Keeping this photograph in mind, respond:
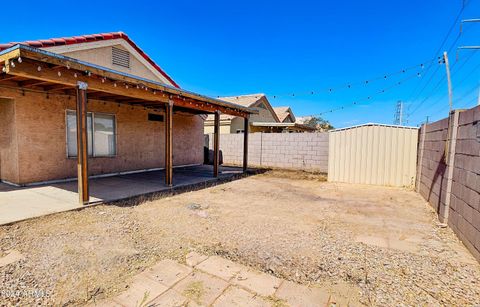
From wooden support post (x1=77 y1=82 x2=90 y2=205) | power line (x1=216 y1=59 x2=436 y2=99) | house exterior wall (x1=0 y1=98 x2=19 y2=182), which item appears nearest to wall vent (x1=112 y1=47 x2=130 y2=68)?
house exterior wall (x1=0 y1=98 x2=19 y2=182)

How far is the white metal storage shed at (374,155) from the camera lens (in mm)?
7553

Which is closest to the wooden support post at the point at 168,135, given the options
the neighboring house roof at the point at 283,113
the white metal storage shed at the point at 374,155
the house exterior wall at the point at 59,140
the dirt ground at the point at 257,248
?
the dirt ground at the point at 257,248

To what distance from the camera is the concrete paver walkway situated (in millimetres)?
2057

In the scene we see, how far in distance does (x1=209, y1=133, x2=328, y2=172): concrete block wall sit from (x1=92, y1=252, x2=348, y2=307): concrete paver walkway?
28.2 feet

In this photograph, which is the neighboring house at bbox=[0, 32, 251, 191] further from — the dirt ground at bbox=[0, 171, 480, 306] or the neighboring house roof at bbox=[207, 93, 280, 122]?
the neighboring house roof at bbox=[207, 93, 280, 122]

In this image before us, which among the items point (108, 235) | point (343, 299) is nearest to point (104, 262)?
point (108, 235)

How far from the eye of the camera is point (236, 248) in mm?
3135

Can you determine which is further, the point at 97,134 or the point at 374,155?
the point at 374,155

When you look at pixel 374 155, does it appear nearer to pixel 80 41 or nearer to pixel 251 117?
pixel 80 41

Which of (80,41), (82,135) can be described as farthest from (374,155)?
(80,41)

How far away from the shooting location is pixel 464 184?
346cm

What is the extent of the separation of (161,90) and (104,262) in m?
4.46

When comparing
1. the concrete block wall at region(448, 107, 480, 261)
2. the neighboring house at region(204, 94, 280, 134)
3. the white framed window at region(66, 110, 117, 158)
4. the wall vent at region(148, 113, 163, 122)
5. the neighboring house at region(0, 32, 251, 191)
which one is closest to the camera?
the concrete block wall at region(448, 107, 480, 261)

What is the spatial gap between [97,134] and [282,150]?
24.7ft
